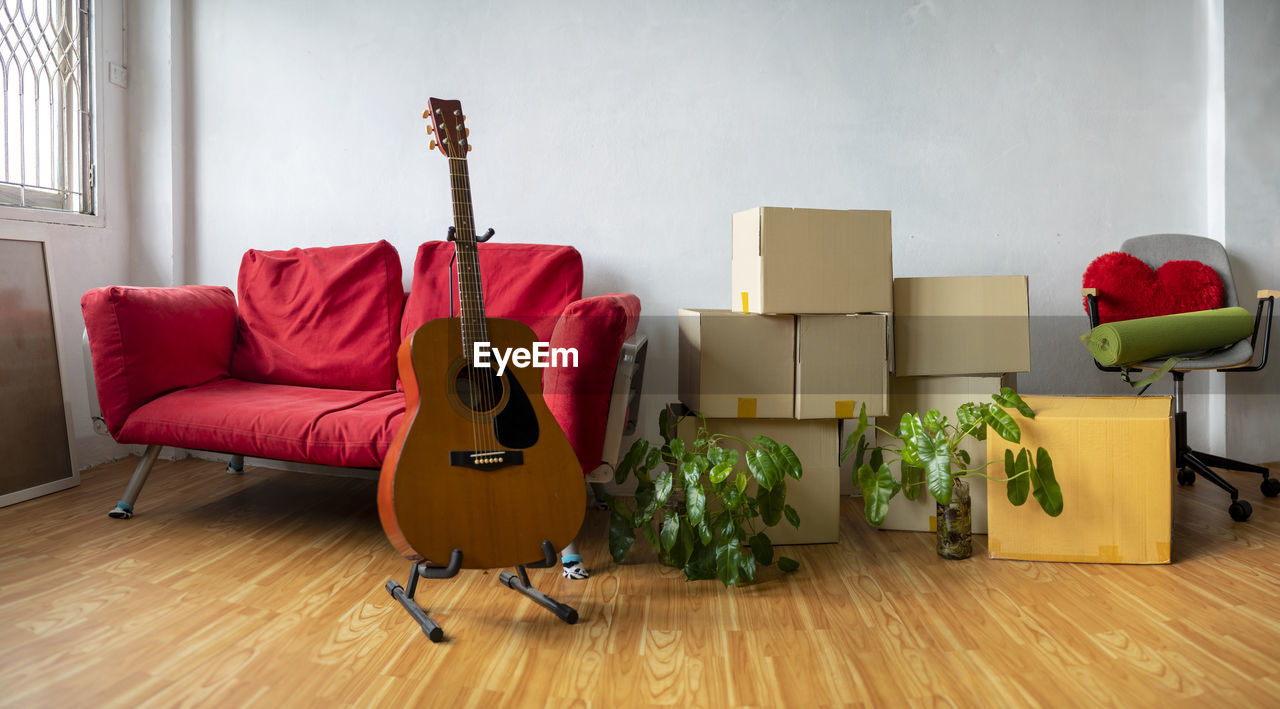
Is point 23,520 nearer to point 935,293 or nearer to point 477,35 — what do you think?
point 477,35

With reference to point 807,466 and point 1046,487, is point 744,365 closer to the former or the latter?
point 807,466

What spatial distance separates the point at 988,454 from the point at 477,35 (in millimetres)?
Result: 2264

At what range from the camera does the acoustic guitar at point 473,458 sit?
1.51 metres

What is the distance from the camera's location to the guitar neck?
159 cm

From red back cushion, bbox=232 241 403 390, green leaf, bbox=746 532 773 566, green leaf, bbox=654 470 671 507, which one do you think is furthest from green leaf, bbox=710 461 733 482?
red back cushion, bbox=232 241 403 390

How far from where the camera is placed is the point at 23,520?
222 cm

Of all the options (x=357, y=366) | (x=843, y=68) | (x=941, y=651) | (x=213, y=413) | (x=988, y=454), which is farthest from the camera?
(x=843, y=68)

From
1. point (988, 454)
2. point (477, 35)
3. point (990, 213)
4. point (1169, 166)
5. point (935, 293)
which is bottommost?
point (988, 454)

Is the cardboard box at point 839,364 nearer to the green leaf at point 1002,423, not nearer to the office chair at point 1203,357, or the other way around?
the green leaf at point 1002,423

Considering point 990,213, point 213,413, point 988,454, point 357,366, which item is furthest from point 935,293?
point 213,413

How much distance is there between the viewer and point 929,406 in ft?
7.23

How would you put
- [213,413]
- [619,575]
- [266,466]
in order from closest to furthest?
[619,575] < [213,413] < [266,466]

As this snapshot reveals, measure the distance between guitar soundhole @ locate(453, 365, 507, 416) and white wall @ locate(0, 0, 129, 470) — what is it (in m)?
1.93

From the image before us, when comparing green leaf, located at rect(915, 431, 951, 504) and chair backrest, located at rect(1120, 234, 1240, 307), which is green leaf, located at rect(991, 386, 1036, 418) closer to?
green leaf, located at rect(915, 431, 951, 504)
